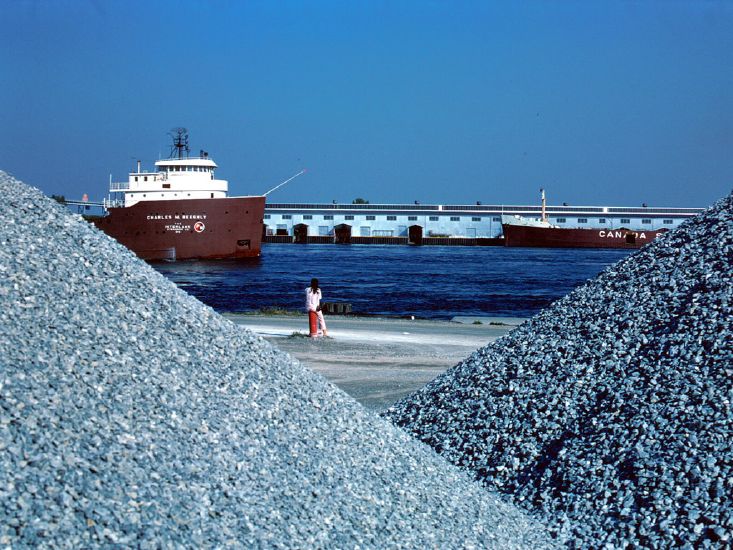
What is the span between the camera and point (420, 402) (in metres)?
8.84

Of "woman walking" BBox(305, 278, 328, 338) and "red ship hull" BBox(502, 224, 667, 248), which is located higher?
"red ship hull" BBox(502, 224, 667, 248)

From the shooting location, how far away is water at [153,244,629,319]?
115 feet

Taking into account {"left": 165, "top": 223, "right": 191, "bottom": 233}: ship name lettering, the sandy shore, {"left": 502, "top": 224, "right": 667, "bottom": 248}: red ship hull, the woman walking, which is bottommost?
the sandy shore

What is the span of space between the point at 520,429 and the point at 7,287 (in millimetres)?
4361

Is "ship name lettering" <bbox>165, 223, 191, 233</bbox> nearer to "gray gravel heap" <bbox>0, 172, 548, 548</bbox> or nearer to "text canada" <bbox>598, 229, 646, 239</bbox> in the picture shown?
"gray gravel heap" <bbox>0, 172, 548, 548</bbox>

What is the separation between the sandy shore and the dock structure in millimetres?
77235

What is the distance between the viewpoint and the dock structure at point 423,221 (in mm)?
96375

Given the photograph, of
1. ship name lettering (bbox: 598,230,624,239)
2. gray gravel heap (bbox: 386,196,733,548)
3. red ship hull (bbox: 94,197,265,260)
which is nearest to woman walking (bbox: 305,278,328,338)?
gray gravel heap (bbox: 386,196,733,548)

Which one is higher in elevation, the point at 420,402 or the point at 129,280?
the point at 129,280

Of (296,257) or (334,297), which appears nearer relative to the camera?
(334,297)

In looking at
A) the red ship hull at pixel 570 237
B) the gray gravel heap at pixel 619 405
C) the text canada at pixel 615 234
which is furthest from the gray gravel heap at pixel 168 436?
the text canada at pixel 615 234

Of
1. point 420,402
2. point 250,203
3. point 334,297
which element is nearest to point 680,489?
point 420,402

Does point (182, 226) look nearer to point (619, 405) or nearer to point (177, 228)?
point (177, 228)

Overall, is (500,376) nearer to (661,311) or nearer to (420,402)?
(420,402)
